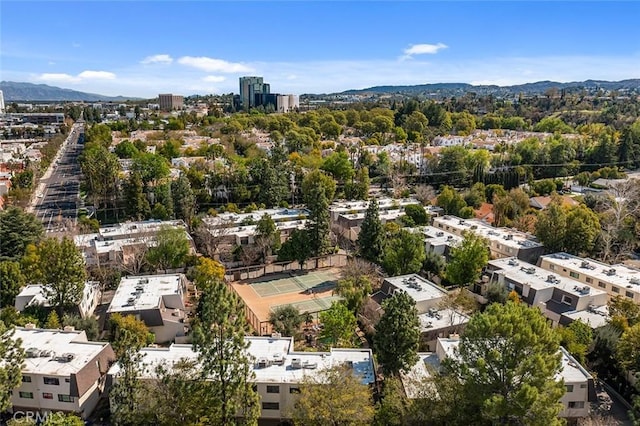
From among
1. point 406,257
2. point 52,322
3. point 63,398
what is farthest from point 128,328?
point 406,257

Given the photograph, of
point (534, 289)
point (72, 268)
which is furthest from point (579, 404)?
point (72, 268)

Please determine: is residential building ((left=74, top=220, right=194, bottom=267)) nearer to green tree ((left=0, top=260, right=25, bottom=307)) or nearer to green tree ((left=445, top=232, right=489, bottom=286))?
green tree ((left=0, top=260, right=25, bottom=307))

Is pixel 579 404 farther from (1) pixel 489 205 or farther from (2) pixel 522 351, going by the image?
(1) pixel 489 205

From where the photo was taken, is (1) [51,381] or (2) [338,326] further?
(2) [338,326]

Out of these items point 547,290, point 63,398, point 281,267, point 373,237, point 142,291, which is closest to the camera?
point 63,398

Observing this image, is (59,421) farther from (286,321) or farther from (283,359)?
(286,321)

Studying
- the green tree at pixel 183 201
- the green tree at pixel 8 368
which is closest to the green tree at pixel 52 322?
the green tree at pixel 8 368
